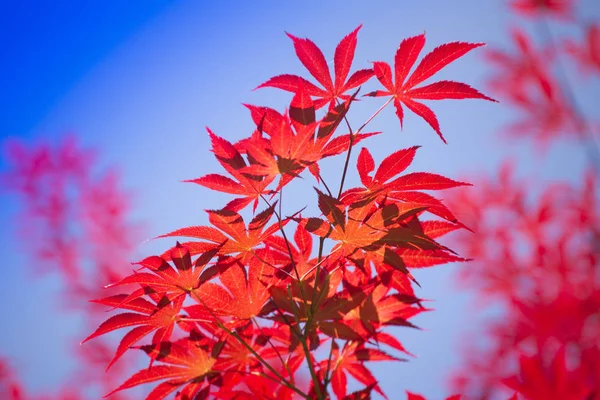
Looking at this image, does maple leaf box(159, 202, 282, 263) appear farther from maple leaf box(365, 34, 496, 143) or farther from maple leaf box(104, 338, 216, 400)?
maple leaf box(365, 34, 496, 143)

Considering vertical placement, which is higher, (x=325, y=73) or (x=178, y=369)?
(x=325, y=73)

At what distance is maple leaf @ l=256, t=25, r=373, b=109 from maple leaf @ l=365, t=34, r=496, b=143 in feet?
0.15

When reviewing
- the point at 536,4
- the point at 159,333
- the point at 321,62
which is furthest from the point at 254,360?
the point at 536,4

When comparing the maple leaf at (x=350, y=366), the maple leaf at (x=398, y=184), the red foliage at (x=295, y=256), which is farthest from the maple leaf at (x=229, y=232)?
the maple leaf at (x=350, y=366)

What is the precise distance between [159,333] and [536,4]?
11.6ft

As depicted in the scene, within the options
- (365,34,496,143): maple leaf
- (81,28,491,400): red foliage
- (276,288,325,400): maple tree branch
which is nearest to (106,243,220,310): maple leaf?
(81,28,491,400): red foliage

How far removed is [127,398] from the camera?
91.7 inches

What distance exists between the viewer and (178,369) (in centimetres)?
78

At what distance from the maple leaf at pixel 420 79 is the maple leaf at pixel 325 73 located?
5 cm

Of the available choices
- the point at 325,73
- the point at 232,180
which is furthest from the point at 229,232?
the point at 325,73

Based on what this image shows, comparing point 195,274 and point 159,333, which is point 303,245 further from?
point 159,333

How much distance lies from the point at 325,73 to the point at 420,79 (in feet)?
0.59

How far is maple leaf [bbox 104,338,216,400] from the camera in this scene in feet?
2.46

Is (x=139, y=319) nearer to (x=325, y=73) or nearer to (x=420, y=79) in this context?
(x=325, y=73)
